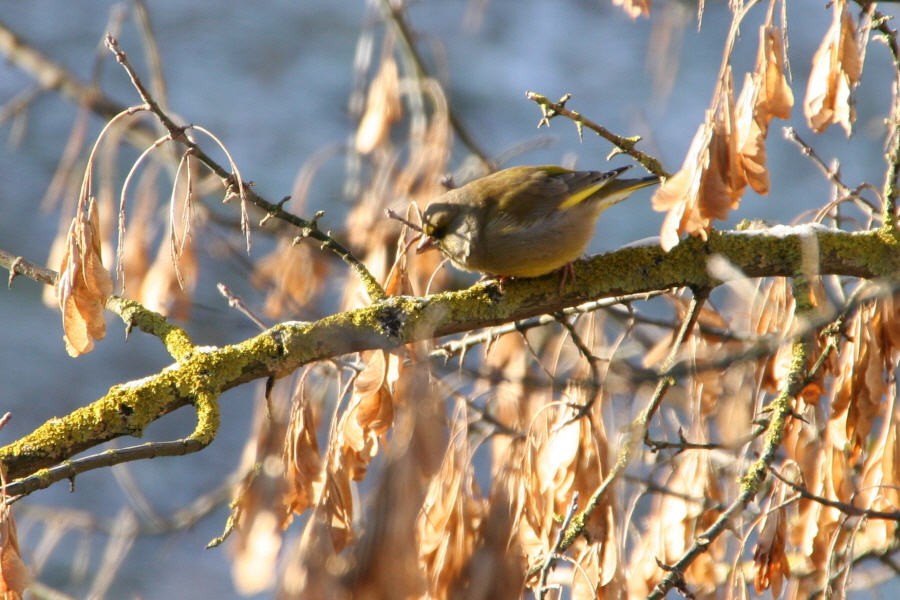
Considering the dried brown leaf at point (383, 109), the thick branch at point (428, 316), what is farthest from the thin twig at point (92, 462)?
the dried brown leaf at point (383, 109)

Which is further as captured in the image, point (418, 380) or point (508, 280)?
point (508, 280)

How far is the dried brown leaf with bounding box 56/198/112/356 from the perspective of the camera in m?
2.24

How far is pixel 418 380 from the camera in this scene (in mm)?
1568

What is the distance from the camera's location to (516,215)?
3.86m

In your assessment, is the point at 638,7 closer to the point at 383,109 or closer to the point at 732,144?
the point at 732,144

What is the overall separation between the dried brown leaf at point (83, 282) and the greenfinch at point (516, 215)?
60.0 inches

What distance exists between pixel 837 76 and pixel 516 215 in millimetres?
1753

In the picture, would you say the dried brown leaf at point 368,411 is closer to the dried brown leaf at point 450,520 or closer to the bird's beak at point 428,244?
the dried brown leaf at point 450,520

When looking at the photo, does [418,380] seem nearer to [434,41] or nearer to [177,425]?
[434,41]

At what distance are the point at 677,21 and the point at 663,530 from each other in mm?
2184

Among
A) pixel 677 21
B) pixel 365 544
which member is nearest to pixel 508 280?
pixel 677 21

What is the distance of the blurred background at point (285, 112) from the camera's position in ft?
26.2

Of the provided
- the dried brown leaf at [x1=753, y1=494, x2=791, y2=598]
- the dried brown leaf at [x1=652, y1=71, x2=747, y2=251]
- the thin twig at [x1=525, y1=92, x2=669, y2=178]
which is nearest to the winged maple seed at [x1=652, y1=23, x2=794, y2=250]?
the dried brown leaf at [x1=652, y1=71, x2=747, y2=251]

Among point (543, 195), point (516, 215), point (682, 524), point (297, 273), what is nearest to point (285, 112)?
point (297, 273)
